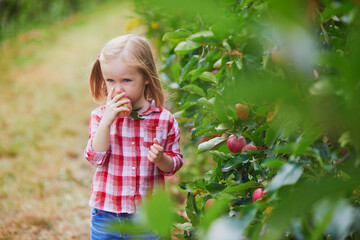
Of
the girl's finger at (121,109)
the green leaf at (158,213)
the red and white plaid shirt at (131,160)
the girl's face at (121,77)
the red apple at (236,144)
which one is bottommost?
the red and white plaid shirt at (131,160)

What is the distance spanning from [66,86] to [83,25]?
4444mm

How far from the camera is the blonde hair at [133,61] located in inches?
57.5

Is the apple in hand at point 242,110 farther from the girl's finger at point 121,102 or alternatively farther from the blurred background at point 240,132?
the girl's finger at point 121,102

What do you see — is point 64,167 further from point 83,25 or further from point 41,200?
point 83,25

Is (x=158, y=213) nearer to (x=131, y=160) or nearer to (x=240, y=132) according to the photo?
(x=240, y=132)

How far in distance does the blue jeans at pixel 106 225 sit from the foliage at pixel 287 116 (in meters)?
0.33

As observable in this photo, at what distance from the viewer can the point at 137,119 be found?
1.49 meters

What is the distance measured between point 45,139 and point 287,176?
142 inches

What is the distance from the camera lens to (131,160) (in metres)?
1.49

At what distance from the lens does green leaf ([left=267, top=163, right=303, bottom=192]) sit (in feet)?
2.29

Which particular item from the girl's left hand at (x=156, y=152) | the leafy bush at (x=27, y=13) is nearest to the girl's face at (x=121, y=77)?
the girl's left hand at (x=156, y=152)

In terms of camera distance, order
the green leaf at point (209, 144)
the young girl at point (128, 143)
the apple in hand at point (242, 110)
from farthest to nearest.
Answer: the young girl at point (128, 143), the green leaf at point (209, 144), the apple in hand at point (242, 110)

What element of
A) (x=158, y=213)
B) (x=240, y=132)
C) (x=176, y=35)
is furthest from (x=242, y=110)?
(x=158, y=213)

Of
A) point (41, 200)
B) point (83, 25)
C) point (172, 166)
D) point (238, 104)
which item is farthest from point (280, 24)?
point (83, 25)
